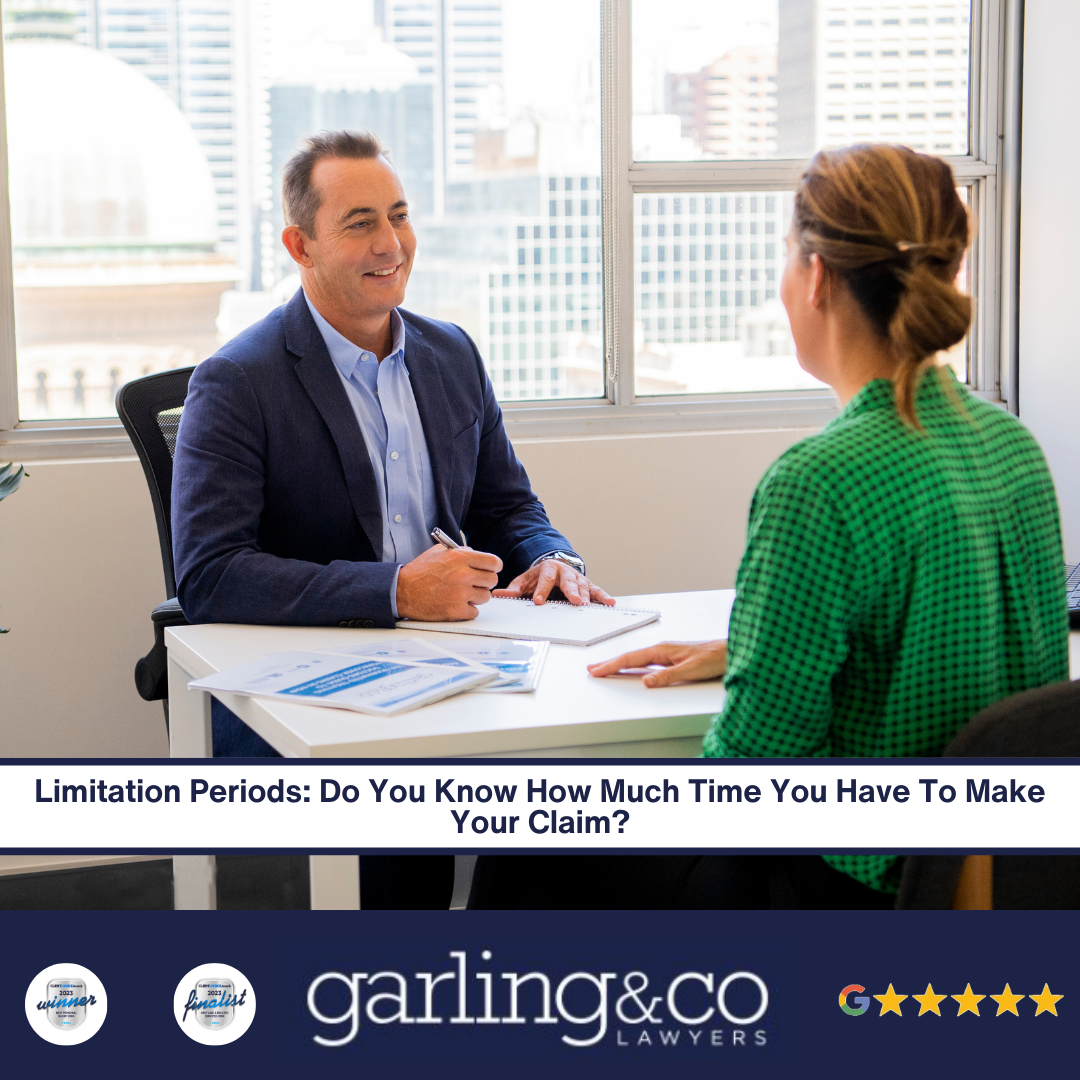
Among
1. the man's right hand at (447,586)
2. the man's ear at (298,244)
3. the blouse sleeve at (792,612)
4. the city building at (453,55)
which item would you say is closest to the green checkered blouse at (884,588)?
the blouse sleeve at (792,612)

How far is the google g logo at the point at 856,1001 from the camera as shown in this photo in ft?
3.86

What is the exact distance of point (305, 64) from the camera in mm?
3072

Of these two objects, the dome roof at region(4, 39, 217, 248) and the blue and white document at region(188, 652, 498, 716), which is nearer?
the blue and white document at region(188, 652, 498, 716)

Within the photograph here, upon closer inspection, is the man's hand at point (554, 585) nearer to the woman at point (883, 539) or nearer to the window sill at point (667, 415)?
the woman at point (883, 539)

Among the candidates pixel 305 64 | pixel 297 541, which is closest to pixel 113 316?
pixel 305 64

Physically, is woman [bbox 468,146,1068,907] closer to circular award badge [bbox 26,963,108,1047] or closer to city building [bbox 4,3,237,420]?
circular award badge [bbox 26,963,108,1047]

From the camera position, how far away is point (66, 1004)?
1.23m

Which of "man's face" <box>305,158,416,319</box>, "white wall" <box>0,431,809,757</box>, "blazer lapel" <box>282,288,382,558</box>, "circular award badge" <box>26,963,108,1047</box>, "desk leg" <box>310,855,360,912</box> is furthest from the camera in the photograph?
"white wall" <box>0,431,809,757</box>

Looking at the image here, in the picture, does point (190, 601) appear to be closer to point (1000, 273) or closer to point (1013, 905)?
point (1013, 905)

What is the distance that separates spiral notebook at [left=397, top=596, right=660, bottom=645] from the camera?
1.75 m

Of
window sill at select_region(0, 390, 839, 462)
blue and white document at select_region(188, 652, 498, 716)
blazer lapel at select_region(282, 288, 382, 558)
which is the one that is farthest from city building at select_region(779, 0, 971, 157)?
blue and white document at select_region(188, 652, 498, 716)

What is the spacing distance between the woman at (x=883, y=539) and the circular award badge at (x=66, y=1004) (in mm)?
643

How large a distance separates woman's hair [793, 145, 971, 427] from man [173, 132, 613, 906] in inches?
29.9

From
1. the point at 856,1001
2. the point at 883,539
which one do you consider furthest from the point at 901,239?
the point at 856,1001
